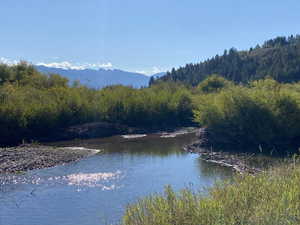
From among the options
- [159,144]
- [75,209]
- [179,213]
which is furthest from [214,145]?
[179,213]

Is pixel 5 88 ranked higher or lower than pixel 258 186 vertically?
higher

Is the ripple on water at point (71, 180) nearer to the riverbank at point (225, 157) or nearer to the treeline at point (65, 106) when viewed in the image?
the riverbank at point (225, 157)

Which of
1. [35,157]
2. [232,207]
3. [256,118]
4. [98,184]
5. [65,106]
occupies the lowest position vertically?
[98,184]

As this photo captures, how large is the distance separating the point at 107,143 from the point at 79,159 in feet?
36.8

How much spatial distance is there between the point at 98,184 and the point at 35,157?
12.8 metres

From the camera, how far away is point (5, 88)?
61156 mm

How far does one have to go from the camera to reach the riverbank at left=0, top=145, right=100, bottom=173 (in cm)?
3612

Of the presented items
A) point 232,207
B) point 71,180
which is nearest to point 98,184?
point 71,180

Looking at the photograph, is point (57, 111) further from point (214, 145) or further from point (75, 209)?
point (75, 209)

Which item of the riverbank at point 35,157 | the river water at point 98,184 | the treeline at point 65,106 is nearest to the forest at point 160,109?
the treeline at point 65,106

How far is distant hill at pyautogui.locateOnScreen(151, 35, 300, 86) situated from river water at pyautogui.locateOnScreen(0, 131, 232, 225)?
81.5 metres

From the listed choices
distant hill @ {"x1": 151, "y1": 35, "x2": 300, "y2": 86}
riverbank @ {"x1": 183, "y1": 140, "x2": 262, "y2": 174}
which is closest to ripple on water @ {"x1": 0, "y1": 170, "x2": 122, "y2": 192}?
riverbank @ {"x1": 183, "y1": 140, "x2": 262, "y2": 174}

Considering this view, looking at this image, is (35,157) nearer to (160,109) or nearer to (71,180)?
(71,180)

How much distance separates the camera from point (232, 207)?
11023mm
